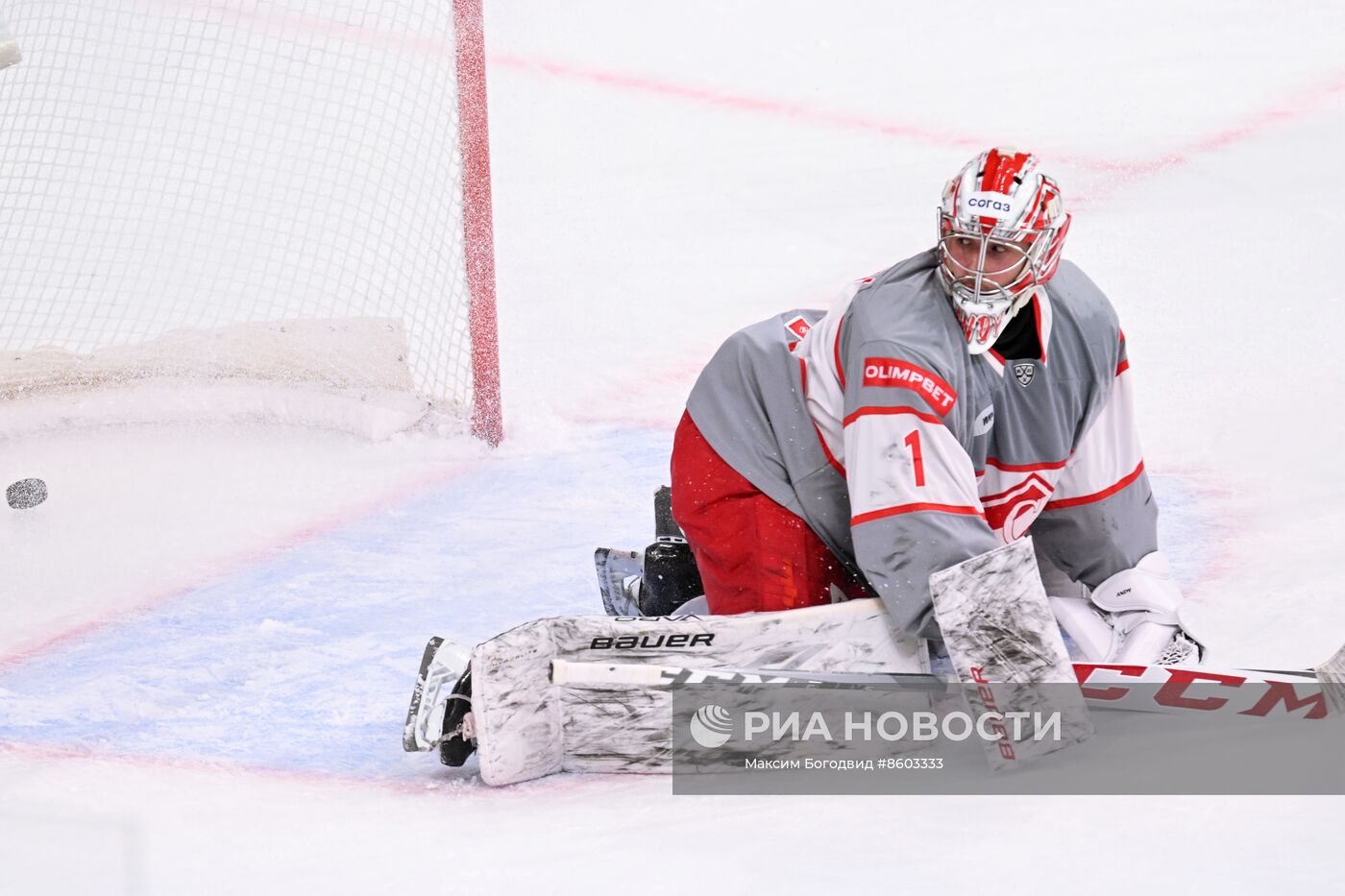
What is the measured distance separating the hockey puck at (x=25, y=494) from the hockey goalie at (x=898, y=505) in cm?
174

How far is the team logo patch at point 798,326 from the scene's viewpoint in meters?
2.74

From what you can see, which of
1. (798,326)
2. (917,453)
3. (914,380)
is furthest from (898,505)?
(798,326)

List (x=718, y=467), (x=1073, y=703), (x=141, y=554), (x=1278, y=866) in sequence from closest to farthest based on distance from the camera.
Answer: (x=1278, y=866) → (x=1073, y=703) → (x=718, y=467) → (x=141, y=554)

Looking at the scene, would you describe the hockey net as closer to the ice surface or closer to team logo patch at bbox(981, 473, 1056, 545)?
the ice surface

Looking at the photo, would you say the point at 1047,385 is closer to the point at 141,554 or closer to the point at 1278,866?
the point at 1278,866

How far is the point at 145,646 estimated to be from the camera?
318cm

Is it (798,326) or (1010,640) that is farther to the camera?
(798,326)

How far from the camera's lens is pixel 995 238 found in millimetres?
2430

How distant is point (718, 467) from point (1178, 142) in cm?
423

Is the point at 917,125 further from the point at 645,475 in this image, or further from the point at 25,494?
the point at 25,494

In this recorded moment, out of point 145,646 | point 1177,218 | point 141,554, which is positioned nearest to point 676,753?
point 145,646

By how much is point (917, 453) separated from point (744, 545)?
0.43m

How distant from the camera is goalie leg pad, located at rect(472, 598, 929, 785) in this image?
243cm

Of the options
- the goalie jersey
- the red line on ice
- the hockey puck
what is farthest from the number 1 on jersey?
the red line on ice
